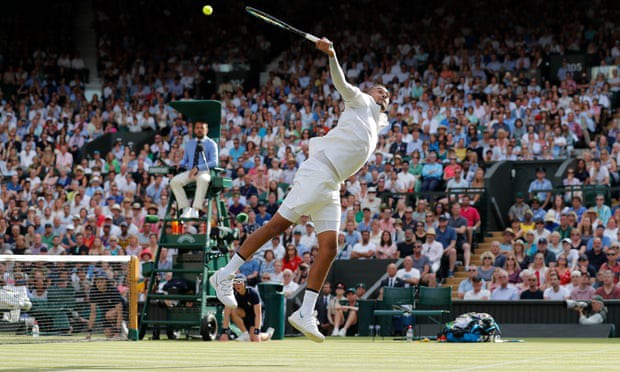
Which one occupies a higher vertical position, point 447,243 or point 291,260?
point 447,243

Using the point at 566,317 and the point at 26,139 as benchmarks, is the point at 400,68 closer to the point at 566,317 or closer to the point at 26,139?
the point at 26,139

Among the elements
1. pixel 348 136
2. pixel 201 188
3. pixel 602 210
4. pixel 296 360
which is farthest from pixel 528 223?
pixel 348 136

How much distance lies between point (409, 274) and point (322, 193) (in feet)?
38.0

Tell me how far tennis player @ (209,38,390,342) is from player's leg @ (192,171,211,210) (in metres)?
7.80

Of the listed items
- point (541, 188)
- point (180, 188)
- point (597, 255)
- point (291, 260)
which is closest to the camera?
point (180, 188)

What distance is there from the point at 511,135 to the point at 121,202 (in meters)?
9.34

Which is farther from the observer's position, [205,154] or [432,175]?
[432,175]

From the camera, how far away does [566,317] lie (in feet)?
67.5

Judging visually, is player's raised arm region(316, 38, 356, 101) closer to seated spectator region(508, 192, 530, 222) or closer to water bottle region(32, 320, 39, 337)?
water bottle region(32, 320, 39, 337)

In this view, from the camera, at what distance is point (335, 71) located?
1076cm

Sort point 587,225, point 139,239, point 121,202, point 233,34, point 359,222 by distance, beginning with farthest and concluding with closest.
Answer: point 233,34, point 121,202, point 139,239, point 359,222, point 587,225

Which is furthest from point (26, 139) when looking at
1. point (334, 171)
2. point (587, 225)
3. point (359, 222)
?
point (334, 171)

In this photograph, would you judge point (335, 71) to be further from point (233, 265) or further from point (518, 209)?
point (518, 209)

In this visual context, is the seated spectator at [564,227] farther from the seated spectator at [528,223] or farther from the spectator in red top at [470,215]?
the spectator in red top at [470,215]
